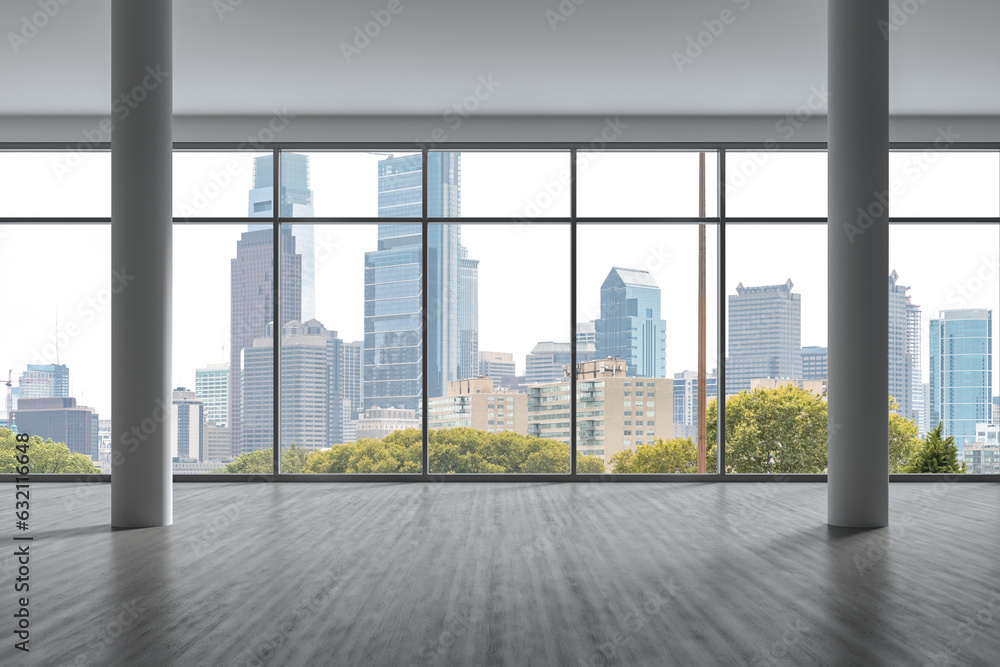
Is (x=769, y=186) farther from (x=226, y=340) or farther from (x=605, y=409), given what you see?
(x=226, y=340)

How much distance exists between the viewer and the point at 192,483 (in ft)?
29.9

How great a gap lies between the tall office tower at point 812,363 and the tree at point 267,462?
19.2 ft

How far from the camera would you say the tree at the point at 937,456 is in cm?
939

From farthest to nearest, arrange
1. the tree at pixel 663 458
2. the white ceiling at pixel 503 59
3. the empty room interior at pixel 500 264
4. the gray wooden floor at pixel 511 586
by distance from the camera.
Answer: the tree at pixel 663 458, the empty room interior at pixel 500 264, the white ceiling at pixel 503 59, the gray wooden floor at pixel 511 586

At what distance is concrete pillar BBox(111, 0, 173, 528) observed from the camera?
6121 millimetres

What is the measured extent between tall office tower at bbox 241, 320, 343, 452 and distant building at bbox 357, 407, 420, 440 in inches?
12.1

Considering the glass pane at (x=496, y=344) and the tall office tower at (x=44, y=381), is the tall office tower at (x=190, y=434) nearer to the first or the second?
the tall office tower at (x=44, y=381)

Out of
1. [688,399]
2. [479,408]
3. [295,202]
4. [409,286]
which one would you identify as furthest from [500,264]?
[688,399]

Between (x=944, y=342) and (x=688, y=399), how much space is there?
3.15m

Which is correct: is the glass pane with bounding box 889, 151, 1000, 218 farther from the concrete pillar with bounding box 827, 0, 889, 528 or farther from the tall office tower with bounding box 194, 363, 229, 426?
the tall office tower with bounding box 194, 363, 229, 426

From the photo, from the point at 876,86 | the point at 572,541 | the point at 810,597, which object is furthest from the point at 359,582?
the point at 876,86

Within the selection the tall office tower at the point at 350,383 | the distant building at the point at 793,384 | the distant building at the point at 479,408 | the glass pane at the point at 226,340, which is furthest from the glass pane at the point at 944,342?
the glass pane at the point at 226,340

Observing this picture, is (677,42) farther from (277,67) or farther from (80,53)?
(80,53)

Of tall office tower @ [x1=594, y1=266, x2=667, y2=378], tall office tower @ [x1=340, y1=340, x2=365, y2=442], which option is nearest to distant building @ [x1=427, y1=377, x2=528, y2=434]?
tall office tower @ [x1=340, y1=340, x2=365, y2=442]
